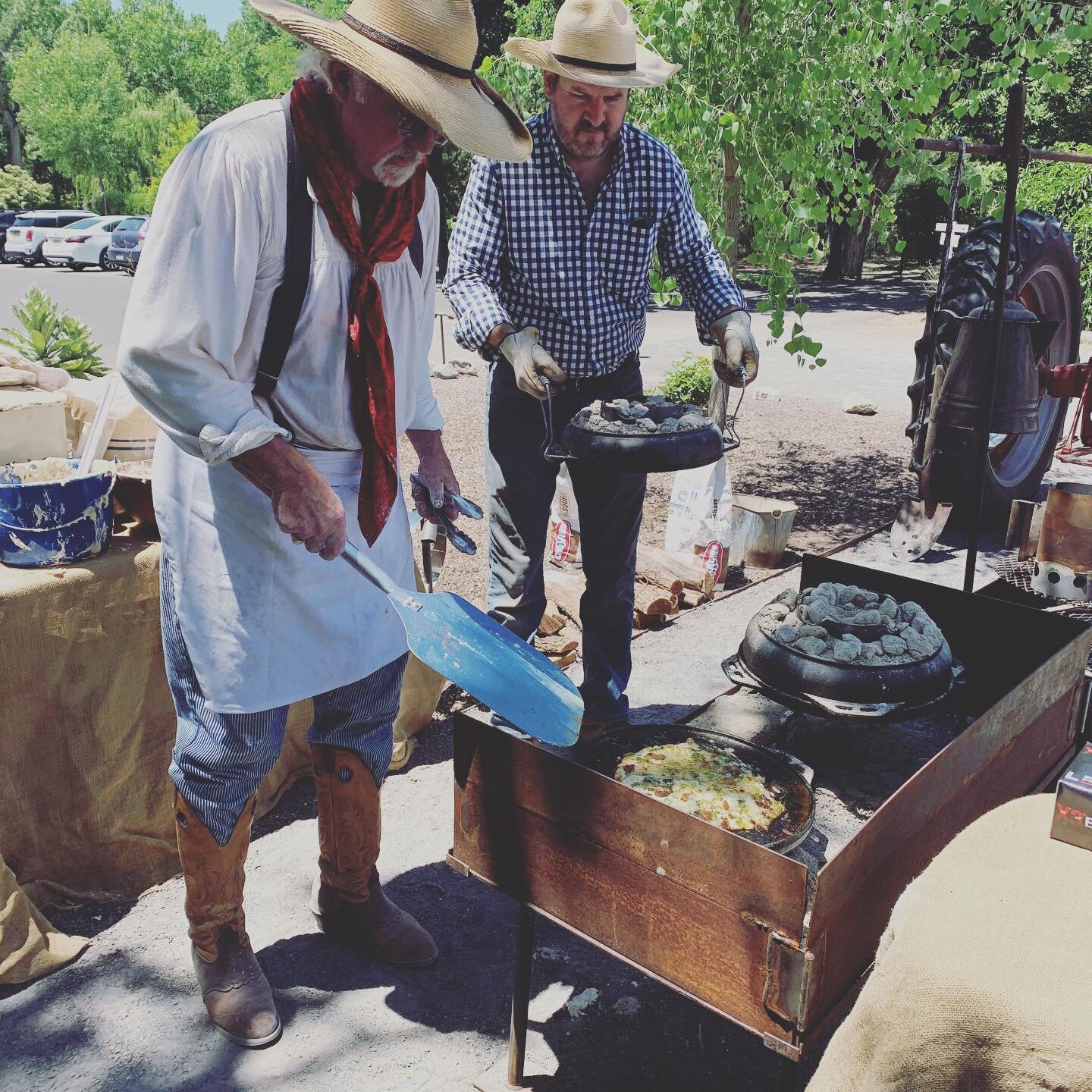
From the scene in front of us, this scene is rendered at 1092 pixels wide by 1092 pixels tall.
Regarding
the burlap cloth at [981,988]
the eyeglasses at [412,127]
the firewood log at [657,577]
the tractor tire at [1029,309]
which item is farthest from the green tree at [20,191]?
the burlap cloth at [981,988]

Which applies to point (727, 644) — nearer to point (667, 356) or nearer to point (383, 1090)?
point (383, 1090)

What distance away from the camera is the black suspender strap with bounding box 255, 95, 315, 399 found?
2.06 metres

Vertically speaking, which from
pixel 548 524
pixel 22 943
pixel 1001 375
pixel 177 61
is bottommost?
pixel 22 943

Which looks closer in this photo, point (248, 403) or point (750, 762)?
point (248, 403)

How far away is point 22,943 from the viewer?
2.59m

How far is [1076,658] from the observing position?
108 inches

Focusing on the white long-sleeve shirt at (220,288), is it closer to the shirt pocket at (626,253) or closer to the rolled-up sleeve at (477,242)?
the rolled-up sleeve at (477,242)

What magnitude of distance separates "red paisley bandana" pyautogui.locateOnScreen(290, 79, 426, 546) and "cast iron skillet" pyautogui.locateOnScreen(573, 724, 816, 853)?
74 cm

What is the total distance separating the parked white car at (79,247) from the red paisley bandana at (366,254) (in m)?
25.5

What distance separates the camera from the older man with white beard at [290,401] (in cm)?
198

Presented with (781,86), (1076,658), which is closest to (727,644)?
(1076,658)

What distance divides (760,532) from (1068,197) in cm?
1312

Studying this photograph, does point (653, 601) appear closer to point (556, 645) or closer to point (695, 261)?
point (556, 645)

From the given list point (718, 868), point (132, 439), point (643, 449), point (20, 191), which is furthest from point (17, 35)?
point (718, 868)
